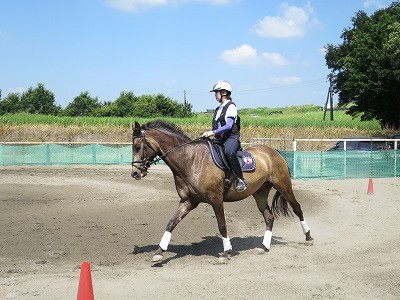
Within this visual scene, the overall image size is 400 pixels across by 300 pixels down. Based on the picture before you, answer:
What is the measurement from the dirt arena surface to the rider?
1.53 metres

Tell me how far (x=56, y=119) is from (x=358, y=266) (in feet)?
143

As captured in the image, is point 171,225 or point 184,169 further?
point 184,169

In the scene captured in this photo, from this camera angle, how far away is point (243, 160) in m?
8.59

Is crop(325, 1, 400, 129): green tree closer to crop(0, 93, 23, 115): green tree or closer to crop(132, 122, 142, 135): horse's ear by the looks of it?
crop(132, 122, 142, 135): horse's ear

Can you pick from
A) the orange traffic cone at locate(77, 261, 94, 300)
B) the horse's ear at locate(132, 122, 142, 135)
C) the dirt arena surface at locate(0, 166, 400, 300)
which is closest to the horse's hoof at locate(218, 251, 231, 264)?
the dirt arena surface at locate(0, 166, 400, 300)

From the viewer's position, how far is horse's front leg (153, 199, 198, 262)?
7.67m

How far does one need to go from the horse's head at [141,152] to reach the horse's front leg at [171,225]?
85 centimetres

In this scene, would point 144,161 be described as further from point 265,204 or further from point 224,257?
point 265,204

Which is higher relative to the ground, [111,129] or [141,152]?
[141,152]

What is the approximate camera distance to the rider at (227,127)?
26.6 feet

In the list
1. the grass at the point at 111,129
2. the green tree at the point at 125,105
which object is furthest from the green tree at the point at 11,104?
the grass at the point at 111,129

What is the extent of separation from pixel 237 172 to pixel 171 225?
56.5 inches

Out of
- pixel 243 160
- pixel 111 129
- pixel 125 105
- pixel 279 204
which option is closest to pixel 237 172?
pixel 243 160

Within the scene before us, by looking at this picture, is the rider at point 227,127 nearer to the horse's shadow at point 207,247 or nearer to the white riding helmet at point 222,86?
the white riding helmet at point 222,86
